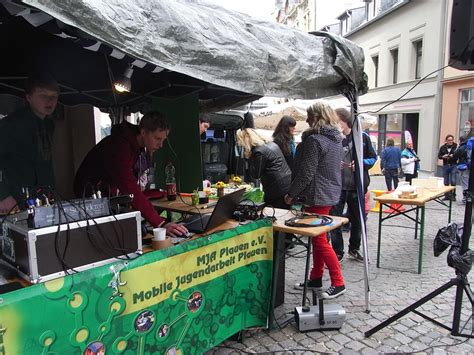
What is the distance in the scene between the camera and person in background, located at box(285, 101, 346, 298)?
134 inches

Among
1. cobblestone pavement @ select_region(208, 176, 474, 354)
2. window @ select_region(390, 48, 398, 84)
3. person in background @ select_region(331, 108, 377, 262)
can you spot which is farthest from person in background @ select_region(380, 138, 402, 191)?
window @ select_region(390, 48, 398, 84)

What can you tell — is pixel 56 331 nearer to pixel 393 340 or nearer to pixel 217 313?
pixel 217 313

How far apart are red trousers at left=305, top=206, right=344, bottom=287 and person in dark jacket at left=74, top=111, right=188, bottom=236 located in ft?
4.62

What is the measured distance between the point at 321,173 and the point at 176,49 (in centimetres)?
187

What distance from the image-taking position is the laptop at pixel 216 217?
8.46ft

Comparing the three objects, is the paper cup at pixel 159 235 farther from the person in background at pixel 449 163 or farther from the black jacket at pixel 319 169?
the person in background at pixel 449 163

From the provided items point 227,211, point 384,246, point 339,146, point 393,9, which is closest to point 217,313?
point 227,211

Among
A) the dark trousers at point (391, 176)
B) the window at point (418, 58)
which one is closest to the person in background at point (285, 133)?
the dark trousers at point (391, 176)

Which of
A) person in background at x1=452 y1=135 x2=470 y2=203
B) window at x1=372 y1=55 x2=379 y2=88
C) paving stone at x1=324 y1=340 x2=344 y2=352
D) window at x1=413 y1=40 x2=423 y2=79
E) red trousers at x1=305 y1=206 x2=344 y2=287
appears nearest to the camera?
paving stone at x1=324 y1=340 x2=344 y2=352

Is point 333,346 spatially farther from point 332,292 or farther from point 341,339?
point 332,292

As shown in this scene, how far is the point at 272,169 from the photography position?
15.6ft

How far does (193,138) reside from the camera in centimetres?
412

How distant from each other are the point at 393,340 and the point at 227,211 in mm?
1626

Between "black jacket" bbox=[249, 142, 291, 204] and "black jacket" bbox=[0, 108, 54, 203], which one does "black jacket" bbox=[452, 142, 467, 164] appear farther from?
"black jacket" bbox=[0, 108, 54, 203]
